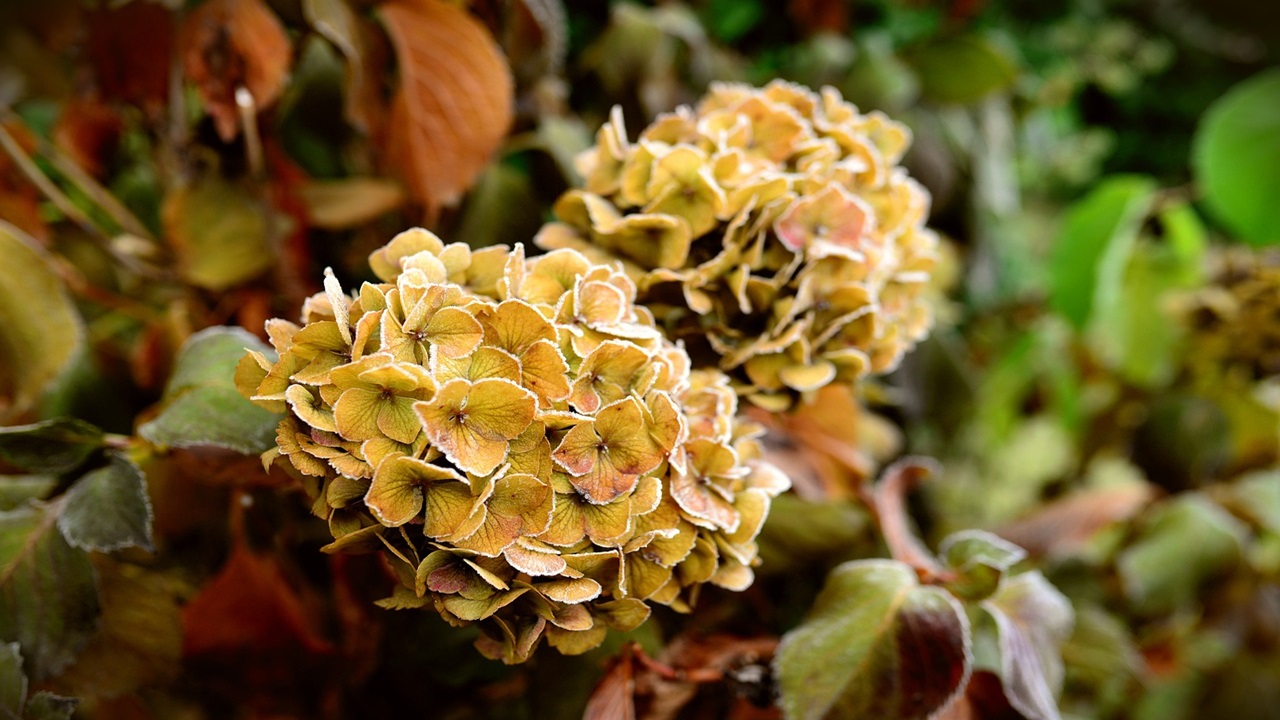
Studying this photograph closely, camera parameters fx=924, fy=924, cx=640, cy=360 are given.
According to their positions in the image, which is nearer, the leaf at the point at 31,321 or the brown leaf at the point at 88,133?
the leaf at the point at 31,321

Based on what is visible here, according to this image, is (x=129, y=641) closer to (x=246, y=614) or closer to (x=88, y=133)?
(x=246, y=614)

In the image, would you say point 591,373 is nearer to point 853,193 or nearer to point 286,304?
point 853,193

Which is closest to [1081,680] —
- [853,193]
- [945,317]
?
[945,317]

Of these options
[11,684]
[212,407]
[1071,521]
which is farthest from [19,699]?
[1071,521]

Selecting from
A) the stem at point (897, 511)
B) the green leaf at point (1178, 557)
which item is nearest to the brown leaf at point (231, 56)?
the stem at point (897, 511)

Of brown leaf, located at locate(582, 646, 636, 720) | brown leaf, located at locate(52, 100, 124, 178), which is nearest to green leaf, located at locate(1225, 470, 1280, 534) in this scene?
brown leaf, located at locate(582, 646, 636, 720)

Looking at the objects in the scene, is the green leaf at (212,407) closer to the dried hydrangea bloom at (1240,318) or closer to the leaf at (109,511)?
the leaf at (109,511)
